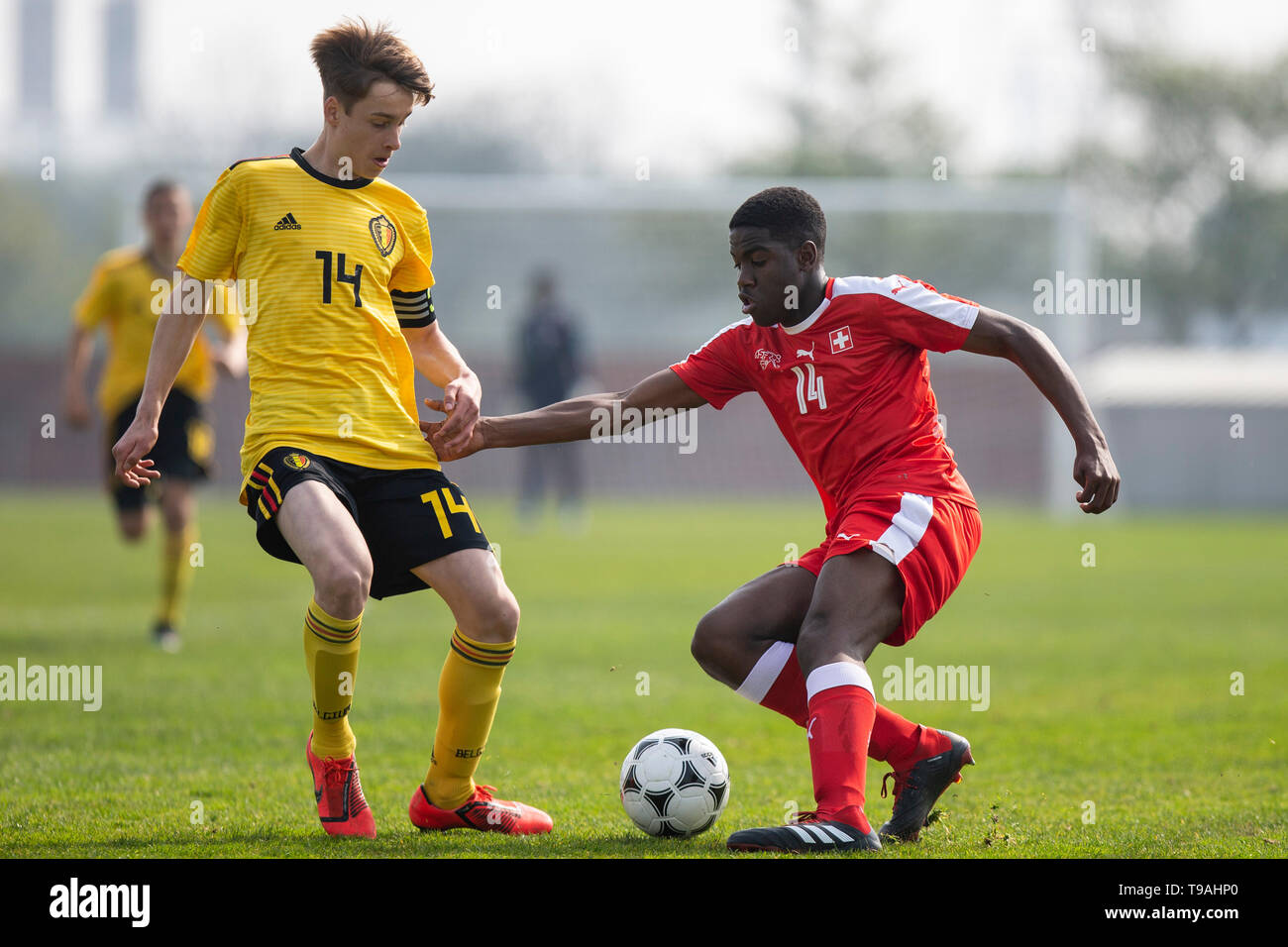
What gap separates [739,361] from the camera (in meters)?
4.35

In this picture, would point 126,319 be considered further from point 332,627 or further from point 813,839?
point 813,839

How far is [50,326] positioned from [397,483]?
111 feet

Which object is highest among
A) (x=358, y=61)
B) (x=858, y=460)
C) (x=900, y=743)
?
(x=358, y=61)

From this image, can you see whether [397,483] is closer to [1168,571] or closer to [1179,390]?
[1168,571]

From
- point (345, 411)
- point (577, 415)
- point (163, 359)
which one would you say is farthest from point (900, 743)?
point (163, 359)

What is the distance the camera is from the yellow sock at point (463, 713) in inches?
159

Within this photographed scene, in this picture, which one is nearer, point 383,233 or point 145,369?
point 383,233

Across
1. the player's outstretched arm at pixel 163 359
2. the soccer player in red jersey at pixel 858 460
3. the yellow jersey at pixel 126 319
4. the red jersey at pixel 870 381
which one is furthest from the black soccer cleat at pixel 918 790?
the yellow jersey at pixel 126 319

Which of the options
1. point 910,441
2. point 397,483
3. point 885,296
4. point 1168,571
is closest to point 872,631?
point 910,441

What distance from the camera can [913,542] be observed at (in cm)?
387

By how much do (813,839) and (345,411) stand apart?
1729 millimetres

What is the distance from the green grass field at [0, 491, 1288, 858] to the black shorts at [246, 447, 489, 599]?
2.53ft

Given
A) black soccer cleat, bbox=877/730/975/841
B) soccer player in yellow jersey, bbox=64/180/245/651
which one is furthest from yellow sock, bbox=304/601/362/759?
soccer player in yellow jersey, bbox=64/180/245/651

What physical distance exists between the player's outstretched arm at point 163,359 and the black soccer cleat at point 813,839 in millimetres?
Result: 1921
